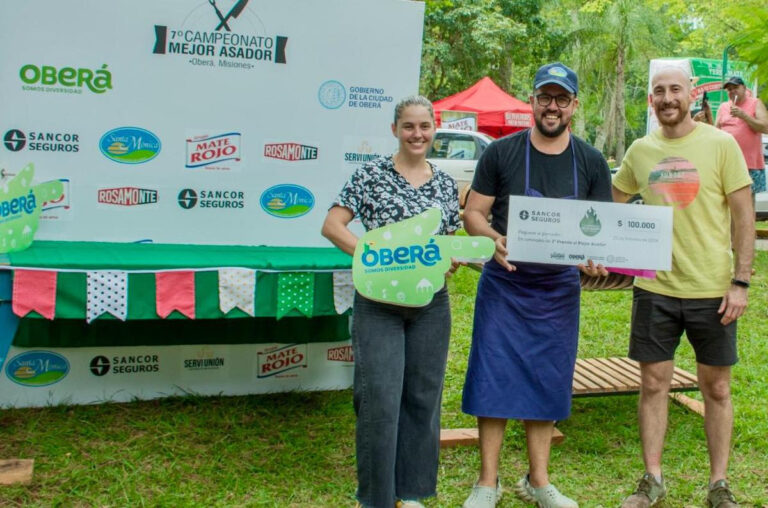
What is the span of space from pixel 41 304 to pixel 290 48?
1933mm

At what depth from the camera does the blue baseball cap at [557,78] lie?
9.59 ft

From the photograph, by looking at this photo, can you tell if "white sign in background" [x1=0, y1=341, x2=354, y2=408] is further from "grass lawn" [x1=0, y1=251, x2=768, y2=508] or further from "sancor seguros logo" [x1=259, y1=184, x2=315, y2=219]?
"sancor seguros logo" [x1=259, y1=184, x2=315, y2=219]

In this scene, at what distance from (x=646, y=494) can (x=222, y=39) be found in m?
3.08

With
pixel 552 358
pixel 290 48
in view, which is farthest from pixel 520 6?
pixel 552 358

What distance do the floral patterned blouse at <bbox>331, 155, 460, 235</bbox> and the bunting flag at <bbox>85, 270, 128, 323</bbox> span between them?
3.81ft

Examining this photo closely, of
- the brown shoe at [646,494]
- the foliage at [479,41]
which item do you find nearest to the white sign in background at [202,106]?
the brown shoe at [646,494]

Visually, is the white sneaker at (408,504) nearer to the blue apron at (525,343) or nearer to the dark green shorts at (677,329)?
the blue apron at (525,343)

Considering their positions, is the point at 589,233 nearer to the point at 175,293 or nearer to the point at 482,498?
the point at 482,498

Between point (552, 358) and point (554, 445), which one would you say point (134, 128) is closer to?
point (552, 358)

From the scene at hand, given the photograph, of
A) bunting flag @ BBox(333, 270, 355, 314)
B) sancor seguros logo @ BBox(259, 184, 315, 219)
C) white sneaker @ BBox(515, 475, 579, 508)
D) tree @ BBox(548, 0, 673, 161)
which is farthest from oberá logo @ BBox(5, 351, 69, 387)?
tree @ BBox(548, 0, 673, 161)

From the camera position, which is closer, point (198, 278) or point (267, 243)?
point (198, 278)

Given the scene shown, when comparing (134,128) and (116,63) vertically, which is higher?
(116,63)

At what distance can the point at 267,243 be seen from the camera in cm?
445

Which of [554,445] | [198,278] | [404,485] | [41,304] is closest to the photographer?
[404,485]
